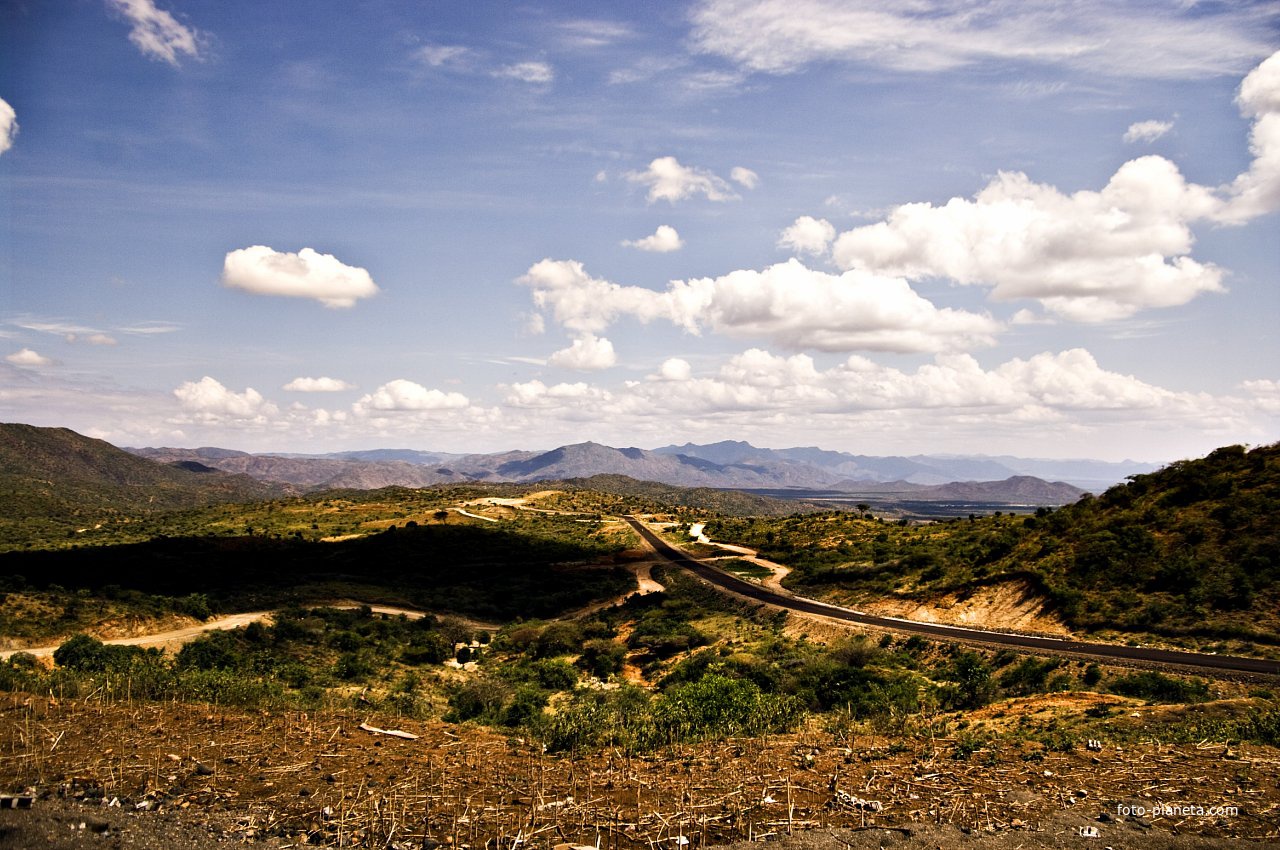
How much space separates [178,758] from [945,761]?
60.6 ft

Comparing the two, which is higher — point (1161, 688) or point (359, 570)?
point (1161, 688)

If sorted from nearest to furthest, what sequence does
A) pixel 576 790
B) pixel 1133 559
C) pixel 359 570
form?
pixel 576 790 → pixel 1133 559 → pixel 359 570

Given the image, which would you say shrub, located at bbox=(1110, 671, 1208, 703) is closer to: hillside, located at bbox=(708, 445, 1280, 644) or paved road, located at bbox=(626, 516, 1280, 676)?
paved road, located at bbox=(626, 516, 1280, 676)

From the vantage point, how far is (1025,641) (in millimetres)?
38906

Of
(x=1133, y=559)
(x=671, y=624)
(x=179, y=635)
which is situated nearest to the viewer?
(x=179, y=635)

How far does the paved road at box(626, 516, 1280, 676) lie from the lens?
30141 millimetres

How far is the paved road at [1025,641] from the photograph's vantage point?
30141 millimetres

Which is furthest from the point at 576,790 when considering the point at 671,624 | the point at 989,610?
the point at 989,610

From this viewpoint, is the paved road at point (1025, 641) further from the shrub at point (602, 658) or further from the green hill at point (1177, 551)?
the shrub at point (602, 658)

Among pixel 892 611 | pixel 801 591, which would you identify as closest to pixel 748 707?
pixel 892 611

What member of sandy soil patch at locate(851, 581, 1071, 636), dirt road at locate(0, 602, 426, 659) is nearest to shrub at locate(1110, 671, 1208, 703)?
sandy soil patch at locate(851, 581, 1071, 636)

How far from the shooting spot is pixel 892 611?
52.3m

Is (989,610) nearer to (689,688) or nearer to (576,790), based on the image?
(689,688)

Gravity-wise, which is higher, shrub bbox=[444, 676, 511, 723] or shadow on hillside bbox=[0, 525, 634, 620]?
shrub bbox=[444, 676, 511, 723]
